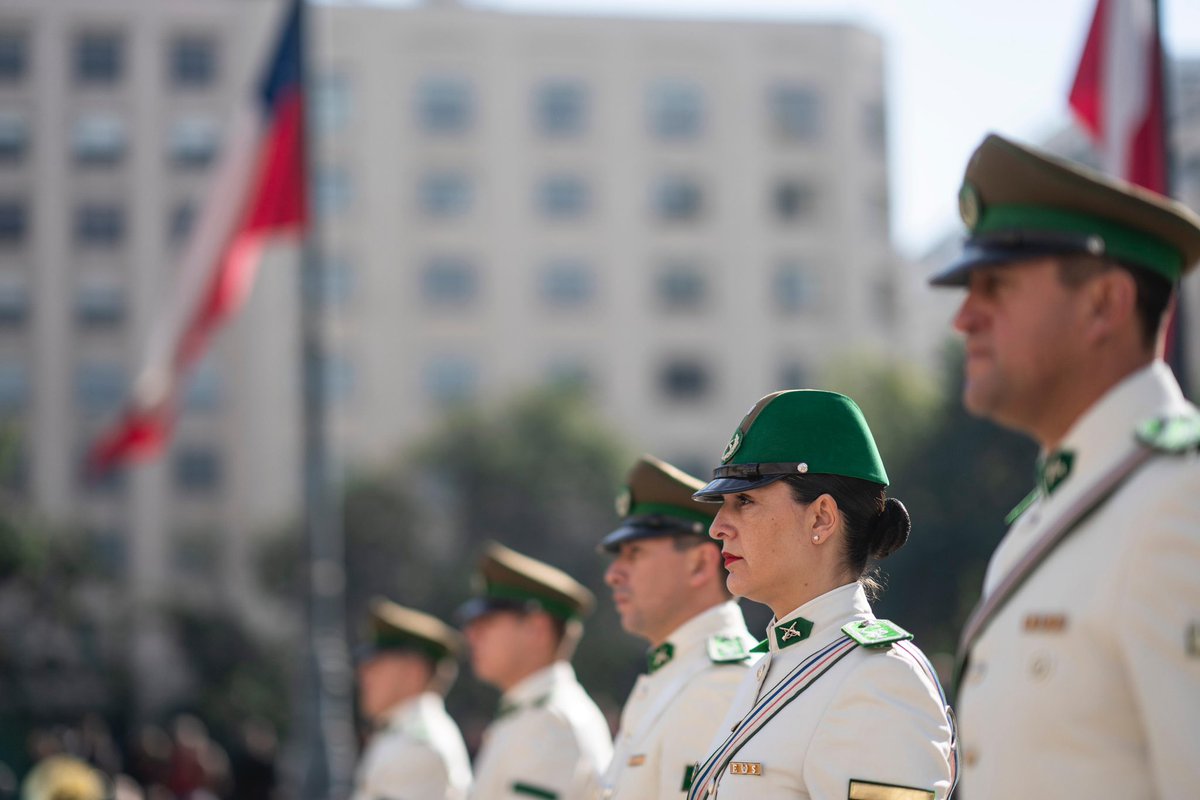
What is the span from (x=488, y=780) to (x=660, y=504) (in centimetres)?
154

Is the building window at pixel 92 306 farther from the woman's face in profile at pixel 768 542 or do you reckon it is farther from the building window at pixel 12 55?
the woman's face in profile at pixel 768 542

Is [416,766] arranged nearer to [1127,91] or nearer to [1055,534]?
[1127,91]

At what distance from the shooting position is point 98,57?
54.1 m

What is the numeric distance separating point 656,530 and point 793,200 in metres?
51.2

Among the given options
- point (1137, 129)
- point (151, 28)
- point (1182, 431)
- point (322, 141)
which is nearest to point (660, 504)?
point (1182, 431)

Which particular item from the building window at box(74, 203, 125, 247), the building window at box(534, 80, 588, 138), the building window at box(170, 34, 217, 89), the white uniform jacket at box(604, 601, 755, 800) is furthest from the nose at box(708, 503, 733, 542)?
the building window at box(170, 34, 217, 89)

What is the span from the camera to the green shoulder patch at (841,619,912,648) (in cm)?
363

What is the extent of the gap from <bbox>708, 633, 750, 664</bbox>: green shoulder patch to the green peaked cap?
1196 mm

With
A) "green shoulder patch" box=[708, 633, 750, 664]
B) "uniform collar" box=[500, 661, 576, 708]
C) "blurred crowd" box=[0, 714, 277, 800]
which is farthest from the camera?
"blurred crowd" box=[0, 714, 277, 800]

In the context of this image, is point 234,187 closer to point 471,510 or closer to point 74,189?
point 471,510

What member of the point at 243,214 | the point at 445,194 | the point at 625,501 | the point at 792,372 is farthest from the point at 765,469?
the point at 792,372

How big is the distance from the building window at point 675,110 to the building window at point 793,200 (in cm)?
337

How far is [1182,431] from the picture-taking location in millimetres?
2576

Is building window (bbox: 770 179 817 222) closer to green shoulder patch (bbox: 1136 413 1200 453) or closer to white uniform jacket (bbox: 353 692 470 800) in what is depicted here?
white uniform jacket (bbox: 353 692 470 800)
